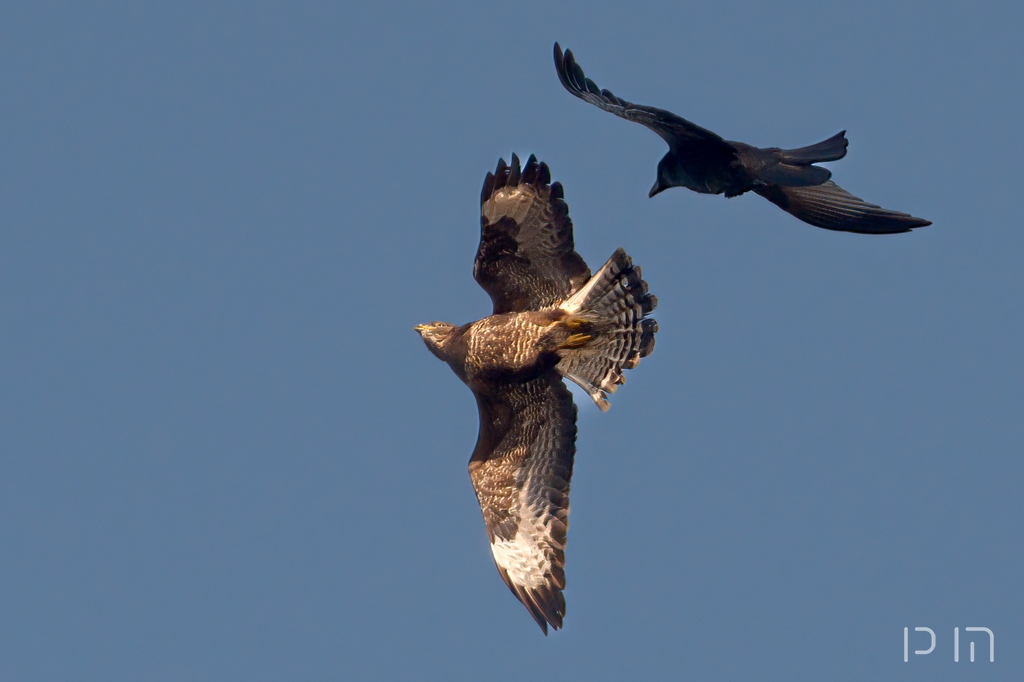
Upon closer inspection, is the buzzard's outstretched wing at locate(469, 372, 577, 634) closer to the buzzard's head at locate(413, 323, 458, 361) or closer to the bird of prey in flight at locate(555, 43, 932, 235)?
the buzzard's head at locate(413, 323, 458, 361)

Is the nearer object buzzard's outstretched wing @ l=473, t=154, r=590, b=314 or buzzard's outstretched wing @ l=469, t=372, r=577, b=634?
buzzard's outstretched wing @ l=473, t=154, r=590, b=314

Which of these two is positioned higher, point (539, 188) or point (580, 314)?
point (539, 188)

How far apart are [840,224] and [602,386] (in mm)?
2269

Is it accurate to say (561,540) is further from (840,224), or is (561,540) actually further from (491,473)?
(840,224)

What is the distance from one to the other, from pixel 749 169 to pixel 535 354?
2.21 m

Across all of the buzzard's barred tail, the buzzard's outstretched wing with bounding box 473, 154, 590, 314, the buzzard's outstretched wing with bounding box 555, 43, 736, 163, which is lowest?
the buzzard's barred tail

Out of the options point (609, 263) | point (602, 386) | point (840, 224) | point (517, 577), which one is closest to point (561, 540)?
point (517, 577)

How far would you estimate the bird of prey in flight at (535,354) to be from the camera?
13.1 m

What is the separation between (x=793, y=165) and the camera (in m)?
12.4

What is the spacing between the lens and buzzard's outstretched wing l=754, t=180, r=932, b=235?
42.5ft

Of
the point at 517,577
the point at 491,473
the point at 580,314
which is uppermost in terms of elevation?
the point at 580,314

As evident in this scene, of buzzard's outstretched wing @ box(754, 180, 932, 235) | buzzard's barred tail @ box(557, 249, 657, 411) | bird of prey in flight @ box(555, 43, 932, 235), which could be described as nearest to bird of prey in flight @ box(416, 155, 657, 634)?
buzzard's barred tail @ box(557, 249, 657, 411)

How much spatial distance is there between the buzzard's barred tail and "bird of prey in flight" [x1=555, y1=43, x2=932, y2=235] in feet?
3.01

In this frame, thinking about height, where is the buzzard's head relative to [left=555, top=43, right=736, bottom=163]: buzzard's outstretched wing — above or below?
below
